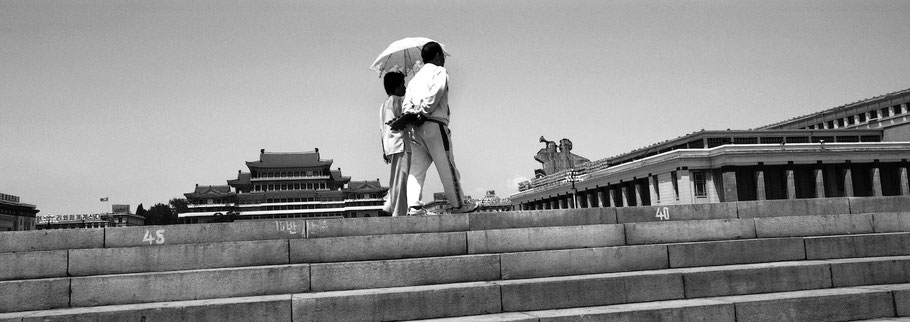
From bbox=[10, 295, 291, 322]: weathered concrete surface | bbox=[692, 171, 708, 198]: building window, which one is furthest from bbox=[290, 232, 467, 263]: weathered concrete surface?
bbox=[692, 171, 708, 198]: building window

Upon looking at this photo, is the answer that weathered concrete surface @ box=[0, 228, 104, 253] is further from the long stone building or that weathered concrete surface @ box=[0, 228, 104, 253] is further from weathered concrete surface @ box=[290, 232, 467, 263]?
the long stone building

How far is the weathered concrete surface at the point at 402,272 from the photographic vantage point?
6.64 meters

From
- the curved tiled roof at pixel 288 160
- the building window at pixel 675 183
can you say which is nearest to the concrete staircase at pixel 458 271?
the building window at pixel 675 183

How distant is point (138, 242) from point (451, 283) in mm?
4036

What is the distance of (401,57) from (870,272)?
8.02 m

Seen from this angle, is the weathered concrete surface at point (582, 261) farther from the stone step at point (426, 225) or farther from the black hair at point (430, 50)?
the black hair at point (430, 50)

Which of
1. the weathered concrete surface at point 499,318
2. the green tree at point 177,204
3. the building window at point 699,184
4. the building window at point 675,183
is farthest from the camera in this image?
the green tree at point 177,204

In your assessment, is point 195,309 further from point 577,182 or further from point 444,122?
point 577,182

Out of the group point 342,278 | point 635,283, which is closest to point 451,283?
point 342,278

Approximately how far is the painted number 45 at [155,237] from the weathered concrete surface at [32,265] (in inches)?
40.3

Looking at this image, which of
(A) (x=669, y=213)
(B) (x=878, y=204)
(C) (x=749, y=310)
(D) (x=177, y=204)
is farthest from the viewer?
(D) (x=177, y=204)

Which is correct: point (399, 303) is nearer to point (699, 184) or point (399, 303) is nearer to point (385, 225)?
point (385, 225)

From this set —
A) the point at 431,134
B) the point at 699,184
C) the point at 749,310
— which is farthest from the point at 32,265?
the point at 699,184

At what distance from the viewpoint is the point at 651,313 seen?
6.25 m
